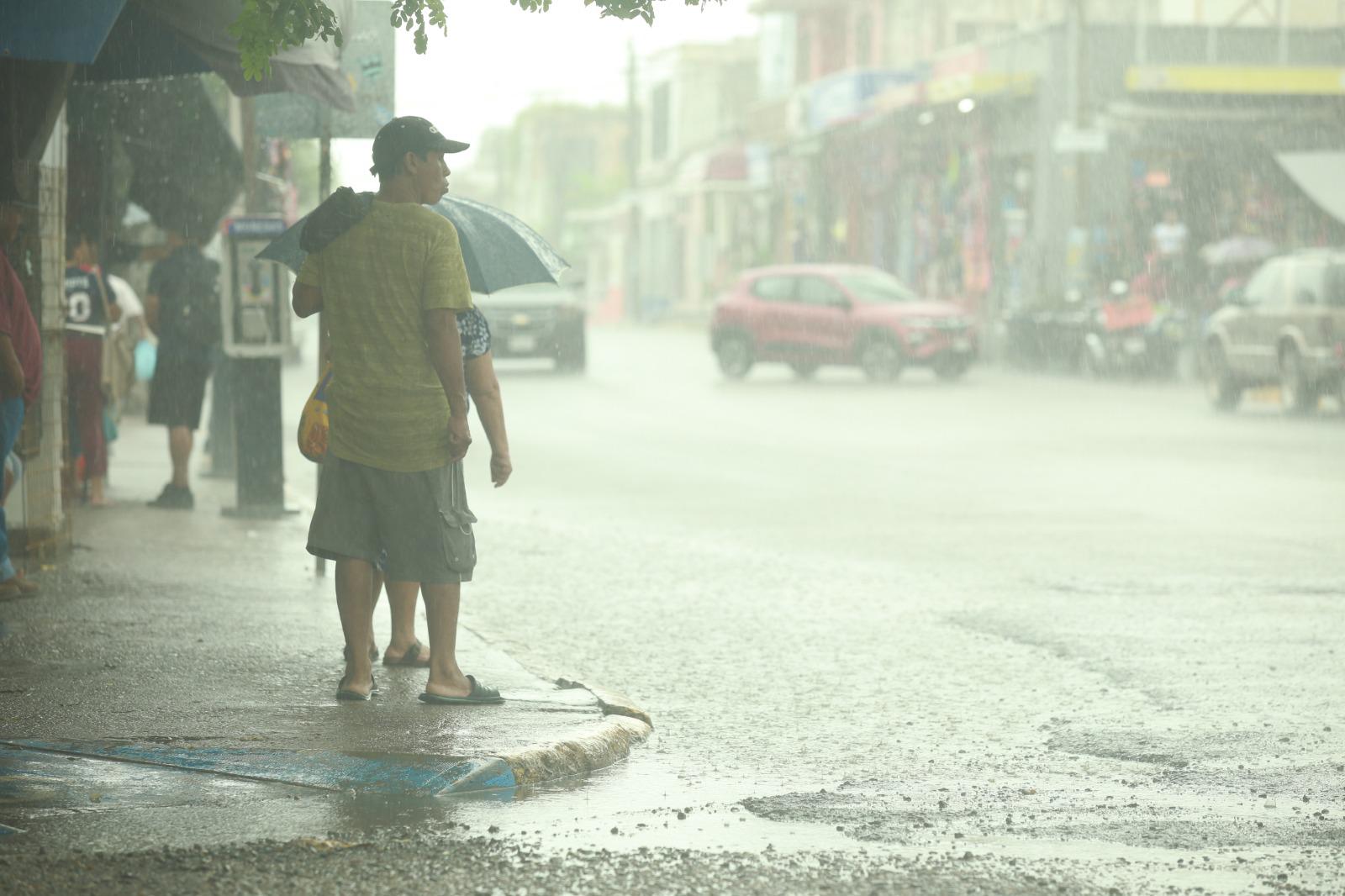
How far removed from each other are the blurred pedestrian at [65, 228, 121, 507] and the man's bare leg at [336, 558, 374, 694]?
643 cm

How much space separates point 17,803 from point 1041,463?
1284 cm

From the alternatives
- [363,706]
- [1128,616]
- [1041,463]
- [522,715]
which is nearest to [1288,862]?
[522,715]

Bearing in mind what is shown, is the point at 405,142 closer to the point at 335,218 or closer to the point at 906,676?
the point at 335,218

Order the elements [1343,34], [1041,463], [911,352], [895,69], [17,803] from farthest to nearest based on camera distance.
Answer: [895,69], [1343,34], [911,352], [1041,463], [17,803]

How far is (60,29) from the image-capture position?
24.8ft

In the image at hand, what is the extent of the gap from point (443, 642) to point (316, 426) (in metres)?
0.89

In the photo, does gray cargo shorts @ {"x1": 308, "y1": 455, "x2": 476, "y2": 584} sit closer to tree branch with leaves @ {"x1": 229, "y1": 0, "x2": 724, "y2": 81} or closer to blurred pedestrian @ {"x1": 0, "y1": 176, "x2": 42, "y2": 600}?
tree branch with leaves @ {"x1": 229, "y1": 0, "x2": 724, "y2": 81}

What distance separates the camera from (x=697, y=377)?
103 ft

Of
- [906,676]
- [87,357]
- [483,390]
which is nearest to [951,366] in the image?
[87,357]

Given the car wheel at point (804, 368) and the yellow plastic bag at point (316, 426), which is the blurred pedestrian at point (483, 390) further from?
the car wheel at point (804, 368)

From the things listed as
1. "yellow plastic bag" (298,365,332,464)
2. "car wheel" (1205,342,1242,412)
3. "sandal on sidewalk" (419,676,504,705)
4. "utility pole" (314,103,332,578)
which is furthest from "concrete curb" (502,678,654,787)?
"car wheel" (1205,342,1242,412)

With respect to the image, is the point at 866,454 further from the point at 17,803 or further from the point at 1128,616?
the point at 17,803

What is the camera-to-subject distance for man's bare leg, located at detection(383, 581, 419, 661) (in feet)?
23.8

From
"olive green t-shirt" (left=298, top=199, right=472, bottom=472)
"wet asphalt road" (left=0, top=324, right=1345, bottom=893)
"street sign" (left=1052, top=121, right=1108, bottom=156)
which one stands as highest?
"street sign" (left=1052, top=121, right=1108, bottom=156)
